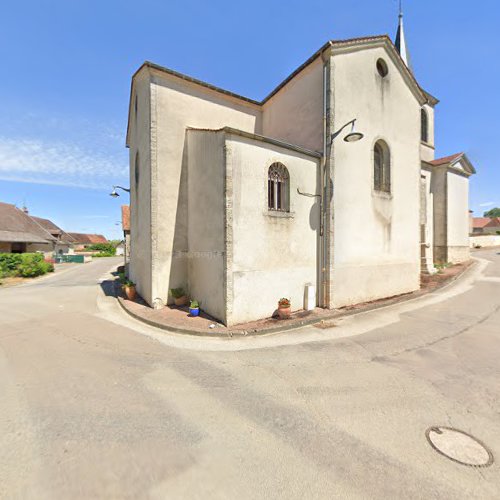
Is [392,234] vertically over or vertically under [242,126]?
under

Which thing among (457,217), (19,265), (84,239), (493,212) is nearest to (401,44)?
(457,217)

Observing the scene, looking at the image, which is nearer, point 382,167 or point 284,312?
point 284,312

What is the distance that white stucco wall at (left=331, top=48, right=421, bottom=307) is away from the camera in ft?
29.9

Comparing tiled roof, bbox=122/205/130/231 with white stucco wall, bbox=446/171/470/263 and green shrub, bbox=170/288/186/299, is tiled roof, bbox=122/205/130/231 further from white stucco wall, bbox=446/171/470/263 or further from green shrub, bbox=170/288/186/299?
white stucco wall, bbox=446/171/470/263

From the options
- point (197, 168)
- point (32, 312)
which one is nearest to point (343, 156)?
point (197, 168)

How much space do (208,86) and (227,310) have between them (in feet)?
31.2

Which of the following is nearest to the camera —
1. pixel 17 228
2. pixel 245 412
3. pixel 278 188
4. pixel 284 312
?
pixel 245 412

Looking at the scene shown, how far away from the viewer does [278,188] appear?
8312 millimetres

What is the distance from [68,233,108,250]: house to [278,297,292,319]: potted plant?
66.6 metres

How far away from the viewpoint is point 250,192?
757cm

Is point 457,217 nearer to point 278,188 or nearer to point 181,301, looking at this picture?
point 278,188

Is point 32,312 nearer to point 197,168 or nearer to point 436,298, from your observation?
point 197,168

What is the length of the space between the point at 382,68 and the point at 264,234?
9.40 meters

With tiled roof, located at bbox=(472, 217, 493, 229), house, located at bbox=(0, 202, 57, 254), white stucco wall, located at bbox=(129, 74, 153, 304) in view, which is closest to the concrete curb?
white stucco wall, located at bbox=(129, 74, 153, 304)
